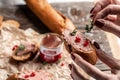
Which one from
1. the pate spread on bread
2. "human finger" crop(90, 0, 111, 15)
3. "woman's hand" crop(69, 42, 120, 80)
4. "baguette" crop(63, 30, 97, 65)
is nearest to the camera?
"woman's hand" crop(69, 42, 120, 80)

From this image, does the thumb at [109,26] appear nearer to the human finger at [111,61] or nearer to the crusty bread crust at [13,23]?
the human finger at [111,61]

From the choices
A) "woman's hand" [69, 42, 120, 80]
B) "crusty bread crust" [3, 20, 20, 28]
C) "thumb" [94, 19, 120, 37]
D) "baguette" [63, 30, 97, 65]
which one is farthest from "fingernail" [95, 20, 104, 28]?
"crusty bread crust" [3, 20, 20, 28]

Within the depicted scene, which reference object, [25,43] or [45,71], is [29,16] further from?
[45,71]

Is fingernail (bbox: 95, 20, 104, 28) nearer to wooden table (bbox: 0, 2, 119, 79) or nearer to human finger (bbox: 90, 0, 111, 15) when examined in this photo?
human finger (bbox: 90, 0, 111, 15)

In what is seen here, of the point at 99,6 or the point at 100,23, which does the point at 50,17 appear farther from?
the point at 100,23

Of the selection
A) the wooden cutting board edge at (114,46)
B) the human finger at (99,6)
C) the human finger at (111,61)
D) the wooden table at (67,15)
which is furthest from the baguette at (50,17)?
the human finger at (111,61)
